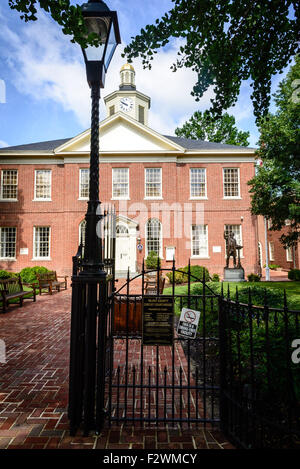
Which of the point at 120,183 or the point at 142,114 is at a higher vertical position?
the point at 142,114

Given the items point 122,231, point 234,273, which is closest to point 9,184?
point 122,231

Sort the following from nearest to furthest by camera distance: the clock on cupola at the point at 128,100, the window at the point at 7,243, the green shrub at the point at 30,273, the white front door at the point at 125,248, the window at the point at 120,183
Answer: the green shrub at the point at 30,273 → the white front door at the point at 125,248 → the window at the point at 120,183 → the window at the point at 7,243 → the clock on cupola at the point at 128,100

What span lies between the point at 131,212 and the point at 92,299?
16.6 m

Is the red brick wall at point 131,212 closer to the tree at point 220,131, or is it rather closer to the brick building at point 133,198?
the brick building at point 133,198

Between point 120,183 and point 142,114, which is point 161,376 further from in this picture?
point 142,114

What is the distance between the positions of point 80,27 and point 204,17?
3.06 metres

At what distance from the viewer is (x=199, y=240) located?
64.7ft

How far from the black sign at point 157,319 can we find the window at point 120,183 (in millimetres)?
16993

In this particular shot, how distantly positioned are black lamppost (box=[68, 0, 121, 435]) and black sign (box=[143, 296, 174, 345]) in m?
0.49

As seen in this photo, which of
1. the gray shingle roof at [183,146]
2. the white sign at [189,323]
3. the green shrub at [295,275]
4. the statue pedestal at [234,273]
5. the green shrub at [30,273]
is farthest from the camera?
the gray shingle roof at [183,146]

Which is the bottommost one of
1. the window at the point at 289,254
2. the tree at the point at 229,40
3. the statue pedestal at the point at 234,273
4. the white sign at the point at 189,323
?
the statue pedestal at the point at 234,273

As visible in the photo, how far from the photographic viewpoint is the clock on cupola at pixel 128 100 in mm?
25766

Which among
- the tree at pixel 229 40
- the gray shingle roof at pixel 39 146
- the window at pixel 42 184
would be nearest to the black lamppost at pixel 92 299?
the tree at pixel 229 40
